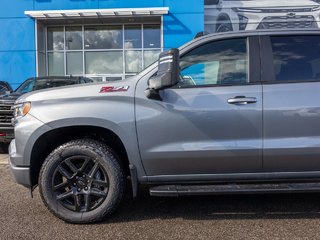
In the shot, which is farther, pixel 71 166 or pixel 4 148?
pixel 4 148

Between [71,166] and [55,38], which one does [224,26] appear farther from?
[71,166]

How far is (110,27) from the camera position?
69.7 ft

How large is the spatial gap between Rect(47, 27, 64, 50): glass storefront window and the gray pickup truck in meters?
17.7

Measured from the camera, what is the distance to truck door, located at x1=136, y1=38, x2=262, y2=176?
14.2 feet

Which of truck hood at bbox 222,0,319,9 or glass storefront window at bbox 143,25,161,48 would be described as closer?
glass storefront window at bbox 143,25,161,48

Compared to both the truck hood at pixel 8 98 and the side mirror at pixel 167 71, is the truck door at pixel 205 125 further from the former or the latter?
the truck hood at pixel 8 98

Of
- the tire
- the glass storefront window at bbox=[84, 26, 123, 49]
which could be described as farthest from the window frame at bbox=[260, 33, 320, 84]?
the glass storefront window at bbox=[84, 26, 123, 49]

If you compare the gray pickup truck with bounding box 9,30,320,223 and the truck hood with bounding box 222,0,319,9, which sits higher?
the truck hood with bounding box 222,0,319,9

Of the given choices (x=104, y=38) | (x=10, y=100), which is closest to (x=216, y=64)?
(x=10, y=100)

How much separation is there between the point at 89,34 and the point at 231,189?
18.2 meters

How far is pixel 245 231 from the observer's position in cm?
424

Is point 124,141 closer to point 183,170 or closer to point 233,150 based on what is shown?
point 183,170

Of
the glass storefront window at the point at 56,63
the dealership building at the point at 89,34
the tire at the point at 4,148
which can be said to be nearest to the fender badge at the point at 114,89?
the tire at the point at 4,148

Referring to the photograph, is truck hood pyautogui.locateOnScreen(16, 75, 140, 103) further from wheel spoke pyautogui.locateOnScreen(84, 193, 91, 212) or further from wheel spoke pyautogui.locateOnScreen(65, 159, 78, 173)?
wheel spoke pyautogui.locateOnScreen(84, 193, 91, 212)
